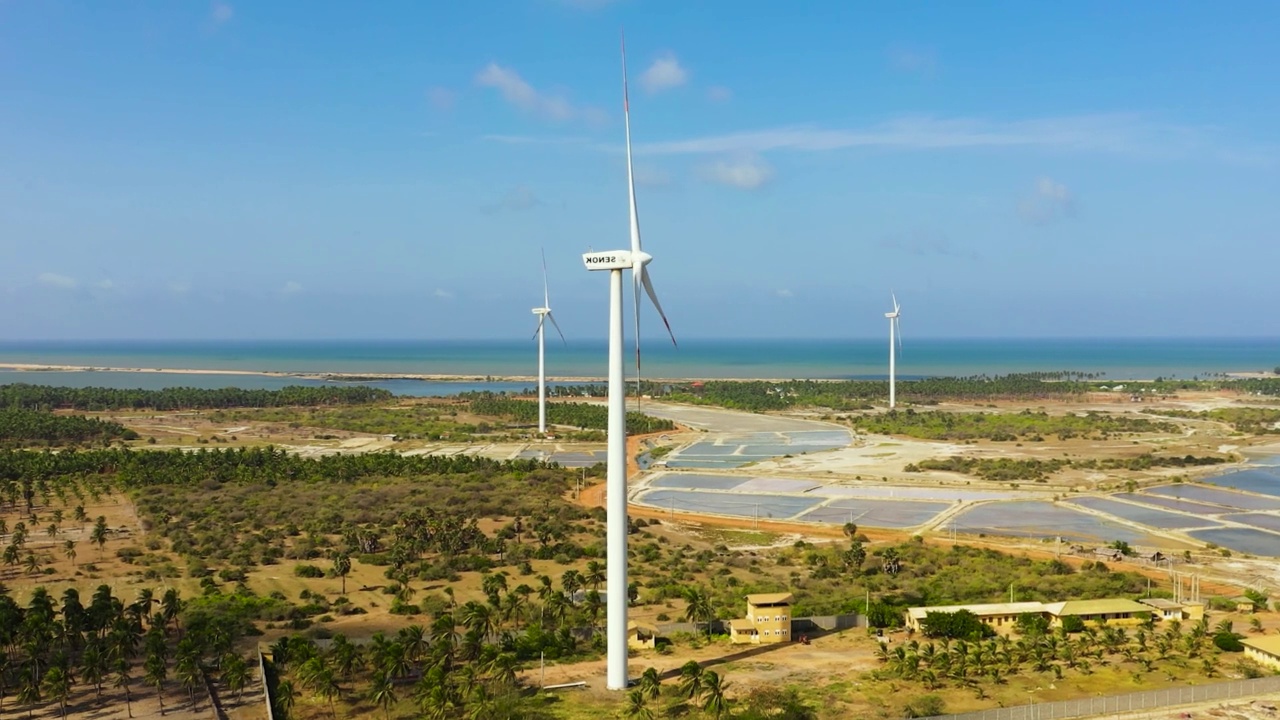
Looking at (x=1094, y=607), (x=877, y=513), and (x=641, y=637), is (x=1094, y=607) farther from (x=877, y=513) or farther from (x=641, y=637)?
(x=877, y=513)

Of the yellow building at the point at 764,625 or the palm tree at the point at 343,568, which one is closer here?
the yellow building at the point at 764,625

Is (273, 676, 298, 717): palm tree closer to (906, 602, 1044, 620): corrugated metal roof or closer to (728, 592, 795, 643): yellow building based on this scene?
(728, 592, 795, 643): yellow building

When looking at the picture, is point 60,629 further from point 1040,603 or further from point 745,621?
point 1040,603

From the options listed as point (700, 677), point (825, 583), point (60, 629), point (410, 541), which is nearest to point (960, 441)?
point (825, 583)

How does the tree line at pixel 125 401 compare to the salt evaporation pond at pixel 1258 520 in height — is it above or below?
above

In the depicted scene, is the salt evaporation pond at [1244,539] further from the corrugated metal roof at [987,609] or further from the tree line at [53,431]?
the tree line at [53,431]

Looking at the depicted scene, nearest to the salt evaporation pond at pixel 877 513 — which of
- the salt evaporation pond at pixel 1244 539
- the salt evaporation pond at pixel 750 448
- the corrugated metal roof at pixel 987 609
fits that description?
the salt evaporation pond at pixel 1244 539

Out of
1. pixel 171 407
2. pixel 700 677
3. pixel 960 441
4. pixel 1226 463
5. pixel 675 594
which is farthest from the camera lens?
pixel 171 407
